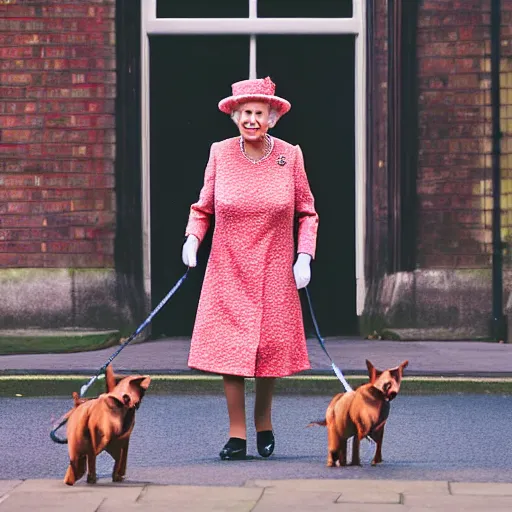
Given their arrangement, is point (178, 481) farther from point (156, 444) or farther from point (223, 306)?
point (156, 444)

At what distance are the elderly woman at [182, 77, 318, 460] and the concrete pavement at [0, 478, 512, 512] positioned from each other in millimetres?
931

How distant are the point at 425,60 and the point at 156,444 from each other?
5.82m

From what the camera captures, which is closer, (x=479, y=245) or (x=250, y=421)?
(x=250, y=421)

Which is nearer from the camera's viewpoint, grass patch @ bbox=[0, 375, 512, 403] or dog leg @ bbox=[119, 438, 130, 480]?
dog leg @ bbox=[119, 438, 130, 480]

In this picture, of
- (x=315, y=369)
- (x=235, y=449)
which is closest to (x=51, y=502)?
(x=235, y=449)

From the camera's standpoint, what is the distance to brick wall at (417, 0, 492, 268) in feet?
42.4

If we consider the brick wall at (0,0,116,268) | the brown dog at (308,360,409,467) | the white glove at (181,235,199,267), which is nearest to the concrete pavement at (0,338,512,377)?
the brick wall at (0,0,116,268)

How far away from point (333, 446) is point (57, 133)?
6505 millimetres

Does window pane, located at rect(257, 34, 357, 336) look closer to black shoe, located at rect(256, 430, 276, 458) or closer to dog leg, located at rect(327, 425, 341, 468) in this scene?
black shoe, located at rect(256, 430, 276, 458)

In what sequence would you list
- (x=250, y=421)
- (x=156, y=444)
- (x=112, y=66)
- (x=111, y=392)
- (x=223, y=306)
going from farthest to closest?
(x=112, y=66) → (x=250, y=421) → (x=156, y=444) → (x=223, y=306) → (x=111, y=392)

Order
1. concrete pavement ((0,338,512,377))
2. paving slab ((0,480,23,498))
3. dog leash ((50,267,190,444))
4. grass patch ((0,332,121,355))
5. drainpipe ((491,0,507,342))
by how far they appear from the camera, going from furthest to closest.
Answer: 1. drainpipe ((491,0,507,342))
2. grass patch ((0,332,121,355))
3. concrete pavement ((0,338,512,377))
4. dog leash ((50,267,190,444))
5. paving slab ((0,480,23,498))

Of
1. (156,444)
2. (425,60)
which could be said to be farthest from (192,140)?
(156,444)

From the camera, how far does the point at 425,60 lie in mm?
12953

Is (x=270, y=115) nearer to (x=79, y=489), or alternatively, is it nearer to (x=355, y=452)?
(x=355, y=452)
